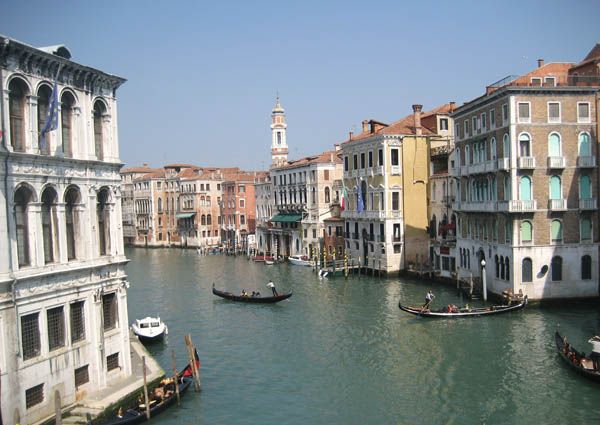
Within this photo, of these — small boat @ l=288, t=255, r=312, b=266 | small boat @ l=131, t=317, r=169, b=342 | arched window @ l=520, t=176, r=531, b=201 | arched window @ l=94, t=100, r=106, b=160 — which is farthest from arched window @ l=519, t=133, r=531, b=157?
small boat @ l=288, t=255, r=312, b=266

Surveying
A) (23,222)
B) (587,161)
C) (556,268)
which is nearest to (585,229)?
(556,268)

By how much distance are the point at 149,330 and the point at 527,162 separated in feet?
50.2

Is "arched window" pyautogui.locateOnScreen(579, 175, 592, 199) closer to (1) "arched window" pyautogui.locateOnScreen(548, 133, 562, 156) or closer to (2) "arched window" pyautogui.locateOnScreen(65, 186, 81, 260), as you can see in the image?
(1) "arched window" pyautogui.locateOnScreen(548, 133, 562, 156)

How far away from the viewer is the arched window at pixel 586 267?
2320cm

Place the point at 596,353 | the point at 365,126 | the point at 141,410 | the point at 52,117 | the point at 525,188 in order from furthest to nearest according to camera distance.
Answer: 1. the point at 365,126
2. the point at 525,188
3. the point at 596,353
4. the point at 141,410
5. the point at 52,117

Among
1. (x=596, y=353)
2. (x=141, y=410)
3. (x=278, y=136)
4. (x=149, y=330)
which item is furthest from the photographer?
(x=278, y=136)

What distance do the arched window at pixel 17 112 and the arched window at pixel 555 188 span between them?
19069mm

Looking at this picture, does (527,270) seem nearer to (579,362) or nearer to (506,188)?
(506,188)

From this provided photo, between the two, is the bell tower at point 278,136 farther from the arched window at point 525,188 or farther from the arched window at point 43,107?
the arched window at point 43,107

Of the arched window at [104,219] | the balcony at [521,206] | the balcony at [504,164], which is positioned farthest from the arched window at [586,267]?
A: the arched window at [104,219]

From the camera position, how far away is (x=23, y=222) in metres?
11.7

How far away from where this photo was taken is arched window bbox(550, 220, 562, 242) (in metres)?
23.1

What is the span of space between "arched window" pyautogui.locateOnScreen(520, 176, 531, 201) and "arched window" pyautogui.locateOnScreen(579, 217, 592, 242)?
2.37m

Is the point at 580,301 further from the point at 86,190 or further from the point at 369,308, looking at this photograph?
the point at 86,190
